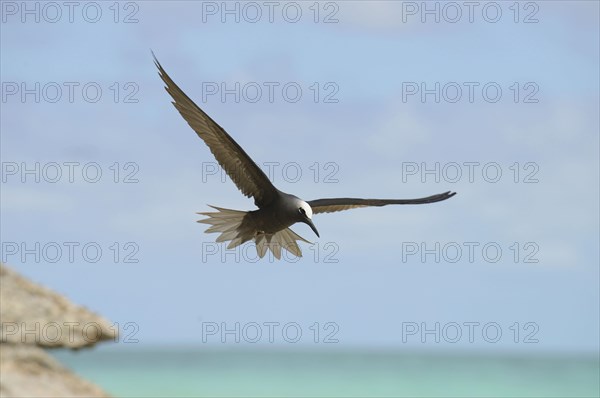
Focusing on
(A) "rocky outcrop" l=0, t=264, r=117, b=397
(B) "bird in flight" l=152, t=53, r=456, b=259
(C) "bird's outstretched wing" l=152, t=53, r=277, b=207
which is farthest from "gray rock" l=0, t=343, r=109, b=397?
(C) "bird's outstretched wing" l=152, t=53, r=277, b=207

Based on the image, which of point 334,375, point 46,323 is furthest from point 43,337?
point 334,375

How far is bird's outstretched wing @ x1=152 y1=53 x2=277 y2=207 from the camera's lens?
1024 cm

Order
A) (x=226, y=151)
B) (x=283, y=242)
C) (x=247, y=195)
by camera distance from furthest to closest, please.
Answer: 1. (x=283, y=242)
2. (x=247, y=195)
3. (x=226, y=151)

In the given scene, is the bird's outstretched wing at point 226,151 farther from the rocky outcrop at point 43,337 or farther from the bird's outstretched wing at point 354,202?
the rocky outcrop at point 43,337

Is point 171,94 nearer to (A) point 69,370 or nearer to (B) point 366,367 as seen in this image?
(A) point 69,370

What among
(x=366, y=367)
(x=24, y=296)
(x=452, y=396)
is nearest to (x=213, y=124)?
(x=24, y=296)

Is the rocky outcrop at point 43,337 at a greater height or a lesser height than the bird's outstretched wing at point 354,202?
lesser

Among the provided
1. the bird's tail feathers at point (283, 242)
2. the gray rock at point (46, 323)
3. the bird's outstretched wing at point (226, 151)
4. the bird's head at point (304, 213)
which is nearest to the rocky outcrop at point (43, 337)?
the gray rock at point (46, 323)

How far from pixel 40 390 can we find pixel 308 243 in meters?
3.04

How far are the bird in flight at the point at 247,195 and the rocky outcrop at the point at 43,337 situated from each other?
1.57m

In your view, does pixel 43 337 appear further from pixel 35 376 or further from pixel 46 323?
pixel 35 376

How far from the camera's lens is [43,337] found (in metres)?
11.3

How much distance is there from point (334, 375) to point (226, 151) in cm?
3350

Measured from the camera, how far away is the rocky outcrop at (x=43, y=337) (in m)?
11.2
